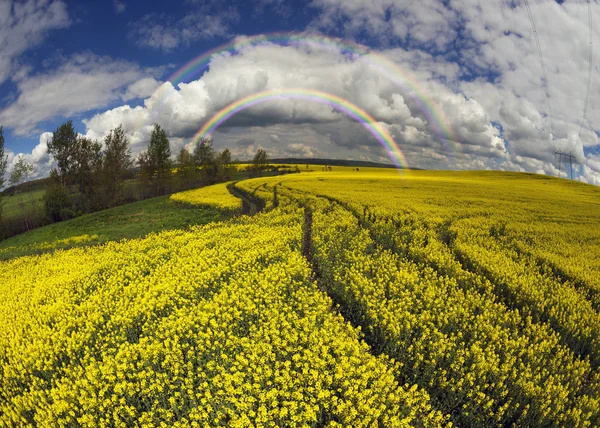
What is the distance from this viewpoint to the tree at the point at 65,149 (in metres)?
50.4

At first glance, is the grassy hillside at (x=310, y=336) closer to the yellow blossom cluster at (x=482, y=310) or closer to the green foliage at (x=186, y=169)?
the yellow blossom cluster at (x=482, y=310)

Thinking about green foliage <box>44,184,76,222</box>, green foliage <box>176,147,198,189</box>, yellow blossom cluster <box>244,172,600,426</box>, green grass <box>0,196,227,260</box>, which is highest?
green foliage <box>176,147,198,189</box>

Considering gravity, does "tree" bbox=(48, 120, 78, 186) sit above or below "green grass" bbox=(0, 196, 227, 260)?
above

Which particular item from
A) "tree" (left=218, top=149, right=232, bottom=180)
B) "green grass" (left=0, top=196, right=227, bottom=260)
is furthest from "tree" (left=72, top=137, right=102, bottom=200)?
"tree" (left=218, top=149, right=232, bottom=180)

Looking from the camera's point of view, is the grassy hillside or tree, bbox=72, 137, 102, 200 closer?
the grassy hillside

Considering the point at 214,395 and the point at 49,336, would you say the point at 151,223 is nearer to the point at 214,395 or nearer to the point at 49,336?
the point at 49,336

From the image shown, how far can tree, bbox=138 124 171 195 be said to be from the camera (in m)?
62.3

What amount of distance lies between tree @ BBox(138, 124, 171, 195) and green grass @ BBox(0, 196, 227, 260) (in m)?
25.6

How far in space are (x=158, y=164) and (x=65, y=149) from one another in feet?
51.5

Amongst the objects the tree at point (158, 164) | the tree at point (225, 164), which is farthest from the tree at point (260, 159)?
the tree at point (158, 164)

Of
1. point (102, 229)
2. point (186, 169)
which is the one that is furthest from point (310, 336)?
point (186, 169)

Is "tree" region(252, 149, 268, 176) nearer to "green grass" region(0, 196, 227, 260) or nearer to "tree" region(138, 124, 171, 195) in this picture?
"tree" region(138, 124, 171, 195)

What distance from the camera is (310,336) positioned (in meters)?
6.32

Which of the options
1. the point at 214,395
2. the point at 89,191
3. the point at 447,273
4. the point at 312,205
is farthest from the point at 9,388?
the point at 89,191
